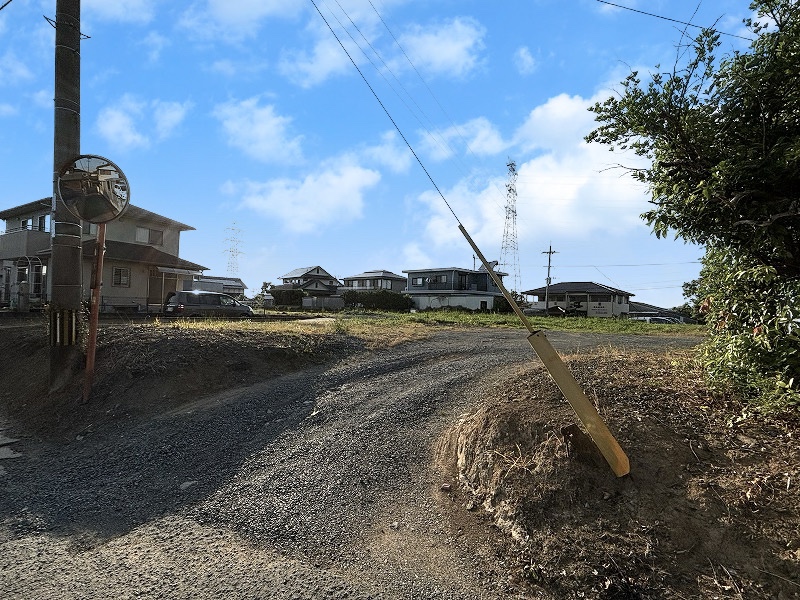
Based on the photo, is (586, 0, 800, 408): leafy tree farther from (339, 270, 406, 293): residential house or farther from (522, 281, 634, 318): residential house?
(339, 270, 406, 293): residential house

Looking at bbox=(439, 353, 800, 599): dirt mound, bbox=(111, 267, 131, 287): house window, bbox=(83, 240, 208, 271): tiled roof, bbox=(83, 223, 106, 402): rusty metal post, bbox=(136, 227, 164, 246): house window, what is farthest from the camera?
bbox=(136, 227, 164, 246): house window

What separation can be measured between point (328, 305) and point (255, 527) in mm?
36541

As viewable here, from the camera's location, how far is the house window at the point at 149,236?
24.4 meters

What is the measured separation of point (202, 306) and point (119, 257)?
632cm

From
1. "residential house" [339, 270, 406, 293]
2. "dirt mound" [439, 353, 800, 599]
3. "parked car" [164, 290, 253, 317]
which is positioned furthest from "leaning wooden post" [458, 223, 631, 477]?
"residential house" [339, 270, 406, 293]

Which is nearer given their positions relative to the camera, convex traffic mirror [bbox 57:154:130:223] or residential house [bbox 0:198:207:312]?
convex traffic mirror [bbox 57:154:130:223]

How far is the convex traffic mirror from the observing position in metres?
5.90

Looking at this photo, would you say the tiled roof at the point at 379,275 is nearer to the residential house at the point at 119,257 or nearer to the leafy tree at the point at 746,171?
the residential house at the point at 119,257

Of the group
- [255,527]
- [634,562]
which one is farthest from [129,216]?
[634,562]

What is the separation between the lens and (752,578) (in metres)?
2.26

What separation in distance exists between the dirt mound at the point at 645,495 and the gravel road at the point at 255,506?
29cm

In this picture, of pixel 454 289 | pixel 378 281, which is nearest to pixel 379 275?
pixel 378 281

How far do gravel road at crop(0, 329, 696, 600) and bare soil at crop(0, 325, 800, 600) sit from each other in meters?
0.13

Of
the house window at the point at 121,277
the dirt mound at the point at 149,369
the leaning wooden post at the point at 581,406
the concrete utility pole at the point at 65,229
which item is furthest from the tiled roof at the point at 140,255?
the leaning wooden post at the point at 581,406
